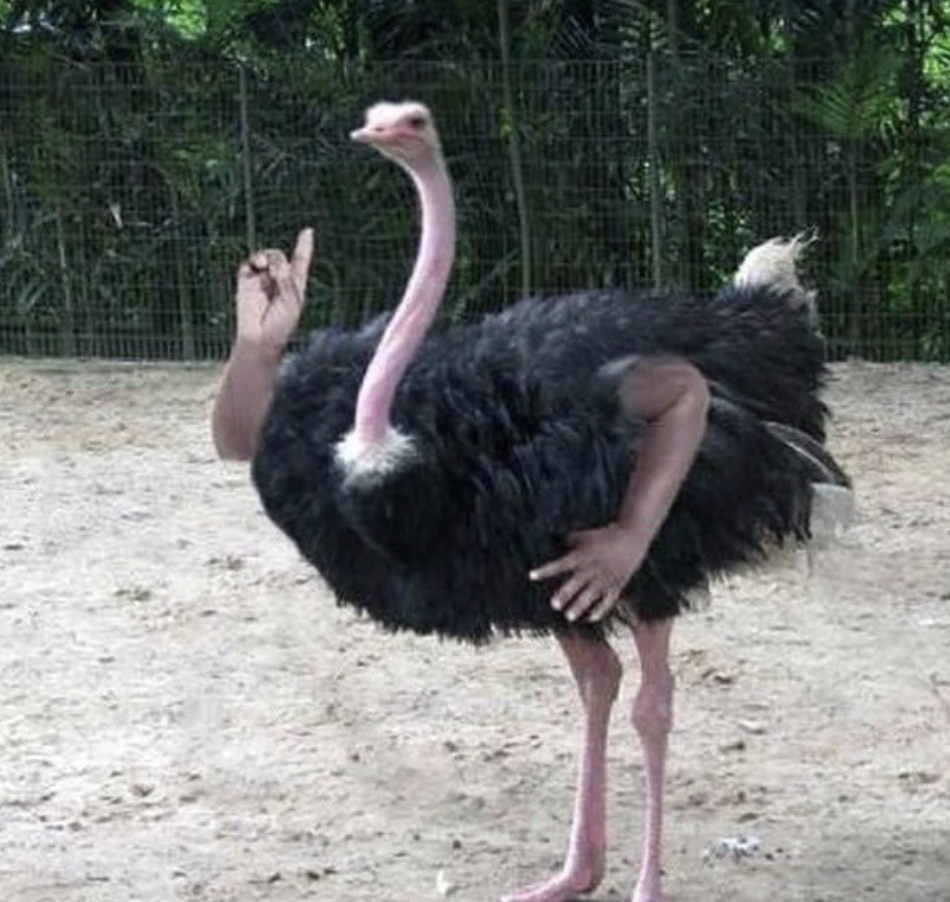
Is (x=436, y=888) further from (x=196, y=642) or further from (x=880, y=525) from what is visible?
(x=880, y=525)

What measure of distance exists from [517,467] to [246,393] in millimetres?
641

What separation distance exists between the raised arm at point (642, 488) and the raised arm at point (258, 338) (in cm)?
68

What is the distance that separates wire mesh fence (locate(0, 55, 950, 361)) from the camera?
11.1 m

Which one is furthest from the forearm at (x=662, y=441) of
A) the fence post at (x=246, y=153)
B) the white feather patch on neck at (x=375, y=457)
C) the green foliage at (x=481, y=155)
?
the fence post at (x=246, y=153)

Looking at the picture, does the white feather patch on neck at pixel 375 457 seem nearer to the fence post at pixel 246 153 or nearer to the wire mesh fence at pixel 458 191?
the wire mesh fence at pixel 458 191

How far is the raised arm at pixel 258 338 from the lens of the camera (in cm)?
441

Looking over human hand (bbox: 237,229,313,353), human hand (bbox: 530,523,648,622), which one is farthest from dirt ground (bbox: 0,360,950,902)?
human hand (bbox: 237,229,313,353)

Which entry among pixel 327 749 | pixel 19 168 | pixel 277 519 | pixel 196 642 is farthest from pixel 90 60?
pixel 277 519

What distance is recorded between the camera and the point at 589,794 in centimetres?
454

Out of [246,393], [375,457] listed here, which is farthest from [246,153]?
[375,457]

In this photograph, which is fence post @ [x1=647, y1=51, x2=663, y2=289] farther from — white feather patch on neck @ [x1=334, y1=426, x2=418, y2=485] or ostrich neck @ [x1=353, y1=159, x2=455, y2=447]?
white feather patch on neck @ [x1=334, y1=426, x2=418, y2=485]

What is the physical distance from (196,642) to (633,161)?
5543mm

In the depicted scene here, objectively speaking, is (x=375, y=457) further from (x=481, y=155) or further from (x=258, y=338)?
(x=481, y=155)

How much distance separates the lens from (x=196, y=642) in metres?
6.28
